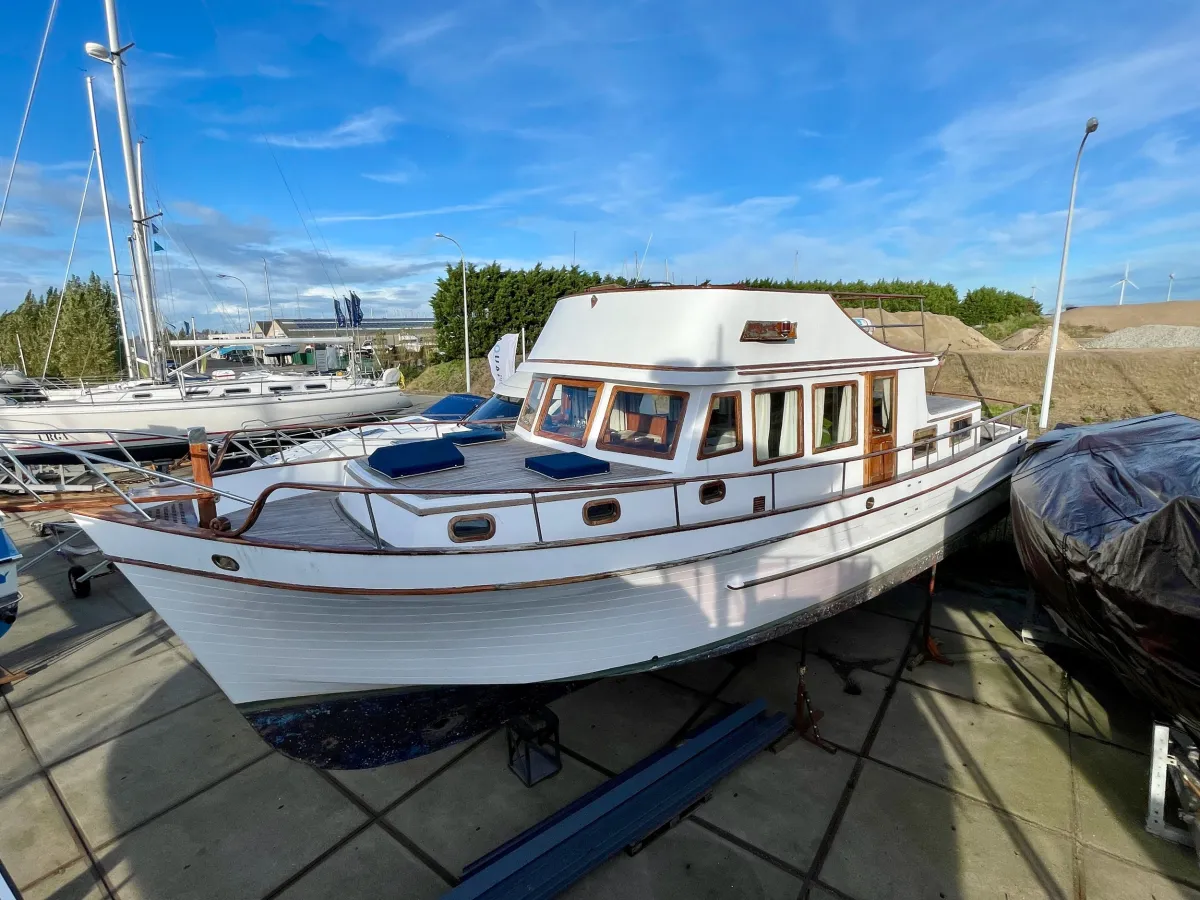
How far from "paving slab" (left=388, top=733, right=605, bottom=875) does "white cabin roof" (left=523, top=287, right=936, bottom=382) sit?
342 centimetres

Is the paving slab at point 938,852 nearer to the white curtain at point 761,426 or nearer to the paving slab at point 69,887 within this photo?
the white curtain at point 761,426

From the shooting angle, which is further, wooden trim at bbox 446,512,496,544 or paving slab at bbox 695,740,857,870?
wooden trim at bbox 446,512,496,544

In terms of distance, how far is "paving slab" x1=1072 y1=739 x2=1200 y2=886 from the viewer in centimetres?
378

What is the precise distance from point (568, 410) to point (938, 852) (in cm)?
456

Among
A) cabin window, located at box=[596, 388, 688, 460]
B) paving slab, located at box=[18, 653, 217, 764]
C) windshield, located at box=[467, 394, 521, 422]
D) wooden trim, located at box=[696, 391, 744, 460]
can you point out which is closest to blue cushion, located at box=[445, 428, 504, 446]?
cabin window, located at box=[596, 388, 688, 460]

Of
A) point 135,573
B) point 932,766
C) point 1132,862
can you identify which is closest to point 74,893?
point 135,573

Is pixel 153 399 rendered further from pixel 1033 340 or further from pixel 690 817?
pixel 1033 340

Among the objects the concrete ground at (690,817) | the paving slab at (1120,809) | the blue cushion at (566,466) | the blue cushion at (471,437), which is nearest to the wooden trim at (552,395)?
the blue cushion at (471,437)

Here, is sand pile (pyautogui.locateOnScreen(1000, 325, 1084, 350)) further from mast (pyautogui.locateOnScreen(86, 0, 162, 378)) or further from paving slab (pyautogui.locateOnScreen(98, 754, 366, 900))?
mast (pyautogui.locateOnScreen(86, 0, 162, 378))

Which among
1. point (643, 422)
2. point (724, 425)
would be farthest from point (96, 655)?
point (724, 425)

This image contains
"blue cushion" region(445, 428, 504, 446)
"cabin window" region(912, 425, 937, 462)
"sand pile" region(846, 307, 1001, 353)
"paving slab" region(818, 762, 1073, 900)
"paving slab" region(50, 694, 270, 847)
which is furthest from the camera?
"sand pile" region(846, 307, 1001, 353)

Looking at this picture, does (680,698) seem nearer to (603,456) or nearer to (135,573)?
(603,456)

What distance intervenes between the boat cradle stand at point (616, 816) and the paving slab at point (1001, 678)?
6.76 feet

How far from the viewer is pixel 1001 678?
5.82 meters
